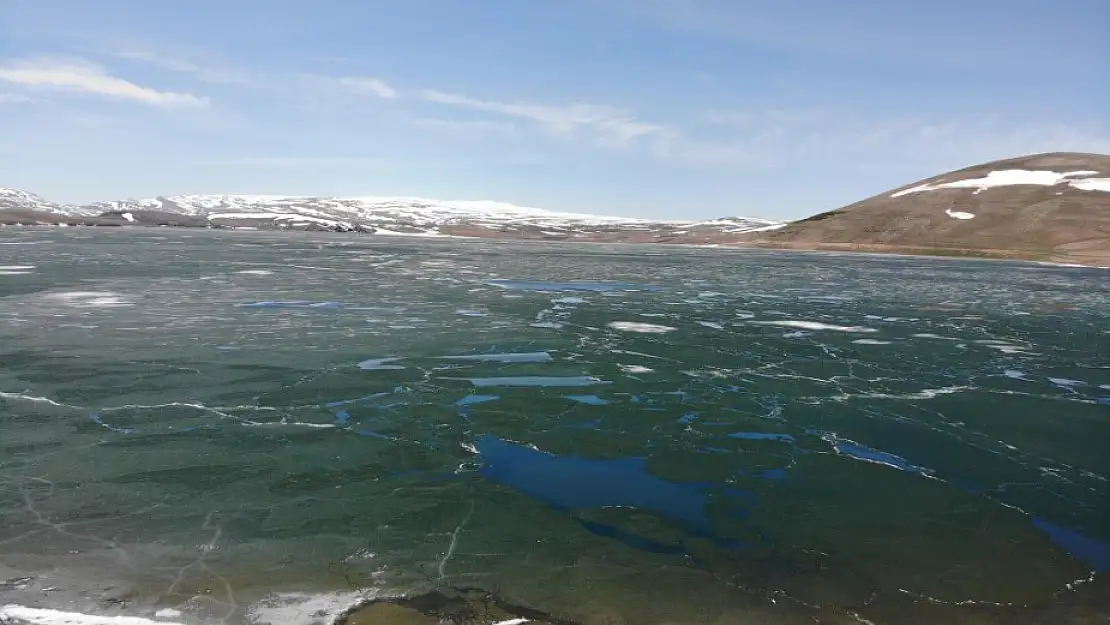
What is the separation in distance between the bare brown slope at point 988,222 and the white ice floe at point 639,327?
296 feet

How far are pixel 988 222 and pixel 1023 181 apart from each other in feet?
108

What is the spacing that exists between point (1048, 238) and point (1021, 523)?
122m

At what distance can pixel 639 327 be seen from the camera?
2502 cm

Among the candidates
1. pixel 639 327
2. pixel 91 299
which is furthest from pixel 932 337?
pixel 91 299

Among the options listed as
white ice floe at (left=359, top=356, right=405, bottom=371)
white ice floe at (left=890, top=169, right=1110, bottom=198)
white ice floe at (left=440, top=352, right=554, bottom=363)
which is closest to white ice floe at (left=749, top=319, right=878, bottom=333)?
white ice floe at (left=440, top=352, right=554, bottom=363)

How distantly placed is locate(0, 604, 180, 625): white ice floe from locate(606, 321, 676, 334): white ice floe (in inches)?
746

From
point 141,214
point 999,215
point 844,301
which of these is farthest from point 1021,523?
point 141,214

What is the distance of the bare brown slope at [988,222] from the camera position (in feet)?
344

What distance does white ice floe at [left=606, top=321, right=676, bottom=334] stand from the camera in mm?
24188

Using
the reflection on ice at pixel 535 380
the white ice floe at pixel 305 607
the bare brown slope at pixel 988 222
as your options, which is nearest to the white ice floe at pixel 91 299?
the reflection on ice at pixel 535 380

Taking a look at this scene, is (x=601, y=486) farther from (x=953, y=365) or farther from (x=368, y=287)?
(x=368, y=287)

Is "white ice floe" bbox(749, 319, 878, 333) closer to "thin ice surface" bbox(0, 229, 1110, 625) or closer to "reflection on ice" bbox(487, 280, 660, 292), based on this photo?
"thin ice surface" bbox(0, 229, 1110, 625)

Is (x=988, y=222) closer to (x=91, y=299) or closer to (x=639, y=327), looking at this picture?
(x=639, y=327)

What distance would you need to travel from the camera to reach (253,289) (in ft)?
111
